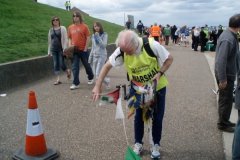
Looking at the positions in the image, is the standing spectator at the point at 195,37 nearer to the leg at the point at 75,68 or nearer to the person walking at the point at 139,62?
the leg at the point at 75,68

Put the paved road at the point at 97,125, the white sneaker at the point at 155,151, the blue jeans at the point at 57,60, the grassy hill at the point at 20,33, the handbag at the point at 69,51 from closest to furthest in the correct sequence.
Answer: the white sneaker at the point at 155,151
the paved road at the point at 97,125
the handbag at the point at 69,51
the blue jeans at the point at 57,60
the grassy hill at the point at 20,33

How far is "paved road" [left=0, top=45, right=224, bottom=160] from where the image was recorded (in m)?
4.60

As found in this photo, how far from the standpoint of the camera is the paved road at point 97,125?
4.60m

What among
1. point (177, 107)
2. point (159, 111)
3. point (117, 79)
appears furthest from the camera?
point (117, 79)

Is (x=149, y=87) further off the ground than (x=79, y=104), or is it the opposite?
(x=149, y=87)

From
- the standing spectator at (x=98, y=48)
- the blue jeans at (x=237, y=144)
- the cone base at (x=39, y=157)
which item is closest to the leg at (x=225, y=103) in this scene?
the blue jeans at (x=237, y=144)

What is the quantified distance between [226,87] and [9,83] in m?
5.74

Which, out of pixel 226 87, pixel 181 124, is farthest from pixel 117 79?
pixel 226 87

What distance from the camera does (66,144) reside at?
485cm

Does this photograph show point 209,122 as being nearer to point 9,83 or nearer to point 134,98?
point 134,98

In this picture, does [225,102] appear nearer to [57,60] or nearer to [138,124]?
[138,124]

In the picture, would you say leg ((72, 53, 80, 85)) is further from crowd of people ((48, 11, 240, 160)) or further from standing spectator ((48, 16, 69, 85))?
crowd of people ((48, 11, 240, 160))

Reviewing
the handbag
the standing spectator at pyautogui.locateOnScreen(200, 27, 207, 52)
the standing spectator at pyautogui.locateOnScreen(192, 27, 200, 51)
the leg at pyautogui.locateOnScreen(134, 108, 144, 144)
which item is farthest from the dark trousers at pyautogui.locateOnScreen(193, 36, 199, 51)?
the leg at pyautogui.locateOnScreen(134, 108, 144, 144)

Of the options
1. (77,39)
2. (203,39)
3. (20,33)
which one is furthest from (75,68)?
(203,39)
